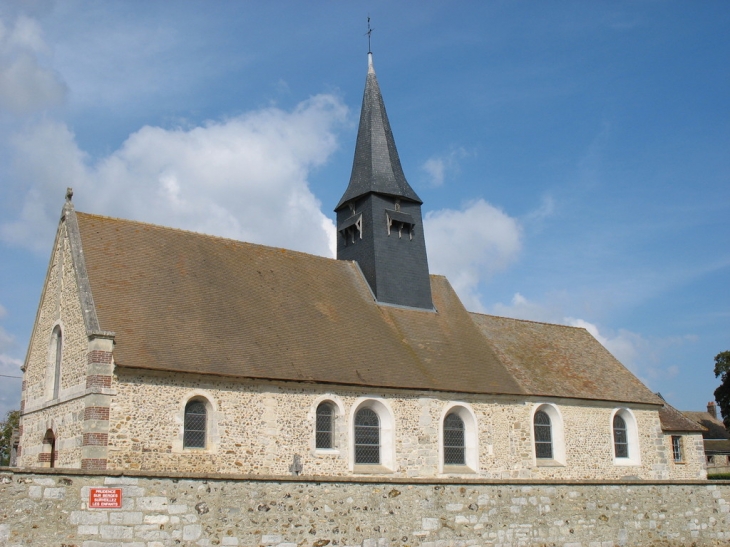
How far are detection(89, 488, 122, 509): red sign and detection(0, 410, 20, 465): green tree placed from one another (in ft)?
97.9

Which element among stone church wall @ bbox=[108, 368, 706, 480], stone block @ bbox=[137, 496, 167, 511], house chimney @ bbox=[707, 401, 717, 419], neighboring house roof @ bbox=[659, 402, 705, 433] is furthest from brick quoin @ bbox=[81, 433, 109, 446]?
house chimney @ bbox=[707, 401, 717, 419]

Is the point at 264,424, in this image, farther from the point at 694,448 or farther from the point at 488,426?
the point at 694,448

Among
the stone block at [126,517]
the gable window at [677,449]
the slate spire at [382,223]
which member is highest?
the slate spire at [382,223]

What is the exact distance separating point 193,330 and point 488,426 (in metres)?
8.42

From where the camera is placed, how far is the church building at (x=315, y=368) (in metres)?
15.8

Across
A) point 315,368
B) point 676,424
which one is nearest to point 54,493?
point 315,368

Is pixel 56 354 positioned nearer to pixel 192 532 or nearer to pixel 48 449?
pixel 48 449

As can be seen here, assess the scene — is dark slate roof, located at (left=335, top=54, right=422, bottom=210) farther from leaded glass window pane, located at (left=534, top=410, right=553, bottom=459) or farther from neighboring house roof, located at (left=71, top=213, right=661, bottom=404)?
leaded glass window pane, located at (left=534, top=410, right=553, bottom=459)

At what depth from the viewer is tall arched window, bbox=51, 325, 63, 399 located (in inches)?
682

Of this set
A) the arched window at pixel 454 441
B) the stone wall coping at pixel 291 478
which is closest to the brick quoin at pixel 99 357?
the stone wall coping at pixel 291 478

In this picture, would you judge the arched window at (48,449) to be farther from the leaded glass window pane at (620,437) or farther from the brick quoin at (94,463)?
the leaded glass window pane at (620,437)

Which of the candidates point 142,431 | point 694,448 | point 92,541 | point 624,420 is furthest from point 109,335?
point 694,448

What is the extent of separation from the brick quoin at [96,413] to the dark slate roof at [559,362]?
1177 centimetres

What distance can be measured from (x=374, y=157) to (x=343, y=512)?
15521 mm
